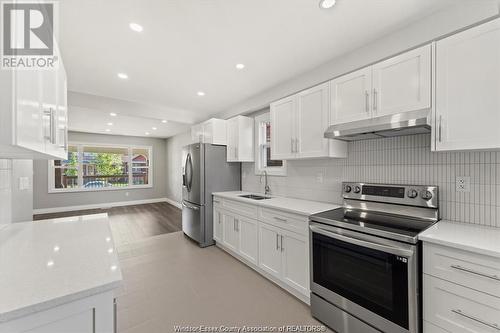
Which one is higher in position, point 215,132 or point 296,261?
point 215,132

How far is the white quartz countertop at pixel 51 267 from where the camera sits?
0.75m

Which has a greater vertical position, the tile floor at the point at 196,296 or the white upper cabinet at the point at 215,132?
the white upper cabinet at the point at 215,132

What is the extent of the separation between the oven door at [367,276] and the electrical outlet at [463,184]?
2.54 ft

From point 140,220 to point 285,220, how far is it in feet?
14.7

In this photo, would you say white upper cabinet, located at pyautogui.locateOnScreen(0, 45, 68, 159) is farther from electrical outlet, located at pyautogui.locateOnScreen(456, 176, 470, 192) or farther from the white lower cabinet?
electrical outlet, located at pyautogui.locateOnScreen(456, 176, 470, 192)

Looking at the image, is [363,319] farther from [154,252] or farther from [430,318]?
[154,252]

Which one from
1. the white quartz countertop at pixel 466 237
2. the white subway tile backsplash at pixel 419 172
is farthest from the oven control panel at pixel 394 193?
the white quartz countertop at pixel 466 237

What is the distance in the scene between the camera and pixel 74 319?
82 cm

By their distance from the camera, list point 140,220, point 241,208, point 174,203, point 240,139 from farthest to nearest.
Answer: point 174,203, point 140,220, point 240,139, point 241,208

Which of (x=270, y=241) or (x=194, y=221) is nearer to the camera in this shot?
(x=270, y=241)

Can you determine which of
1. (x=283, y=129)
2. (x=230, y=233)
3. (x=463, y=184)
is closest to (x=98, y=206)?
(x=230, y=233)

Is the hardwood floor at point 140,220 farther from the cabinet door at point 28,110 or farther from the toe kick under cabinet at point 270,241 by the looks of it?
the cabinet door at point 28,110

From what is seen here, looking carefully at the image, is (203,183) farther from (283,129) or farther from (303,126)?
(303,126)

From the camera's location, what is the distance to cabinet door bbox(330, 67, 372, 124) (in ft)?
6.34
